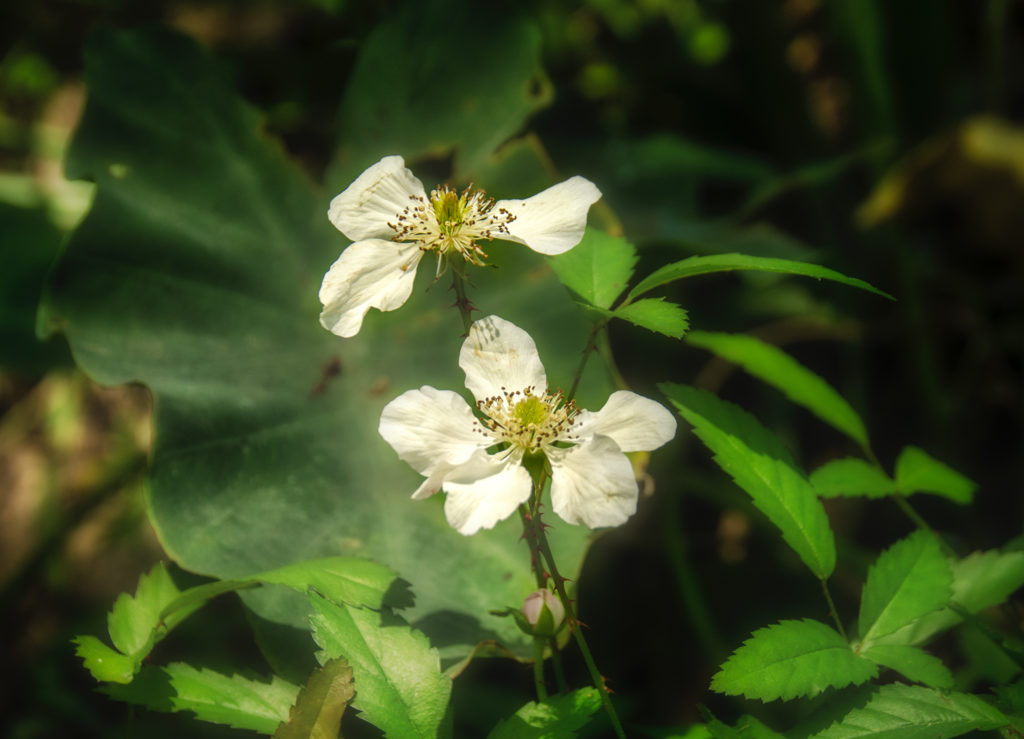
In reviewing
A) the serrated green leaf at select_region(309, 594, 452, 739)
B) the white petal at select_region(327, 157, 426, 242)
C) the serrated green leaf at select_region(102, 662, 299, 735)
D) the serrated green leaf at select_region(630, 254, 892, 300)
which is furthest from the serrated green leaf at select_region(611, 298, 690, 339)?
the serrated green leaf at select_region(102, 662, 299, 735)

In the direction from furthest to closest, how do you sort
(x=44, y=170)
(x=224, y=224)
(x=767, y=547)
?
(x=44, y=170) → (x=767, y=547) → (x=224, y=224)

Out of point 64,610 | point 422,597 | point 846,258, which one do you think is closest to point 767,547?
point 846,258

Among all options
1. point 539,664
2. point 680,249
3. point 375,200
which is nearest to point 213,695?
point 539,664

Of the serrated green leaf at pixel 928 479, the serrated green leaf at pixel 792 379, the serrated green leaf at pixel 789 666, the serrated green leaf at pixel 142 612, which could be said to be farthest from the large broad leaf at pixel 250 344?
the serrated green leaf at pixel 928 479

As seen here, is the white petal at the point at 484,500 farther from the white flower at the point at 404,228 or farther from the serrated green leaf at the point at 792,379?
the serrated green leaf at the point at 792,379

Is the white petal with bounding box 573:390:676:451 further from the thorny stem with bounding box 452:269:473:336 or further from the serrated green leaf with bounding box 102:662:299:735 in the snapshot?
the serrated green leaf with bounding box 102:662:299:735

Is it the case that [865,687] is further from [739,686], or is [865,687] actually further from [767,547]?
[767,547]

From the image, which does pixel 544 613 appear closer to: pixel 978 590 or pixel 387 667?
pixel 387 667
